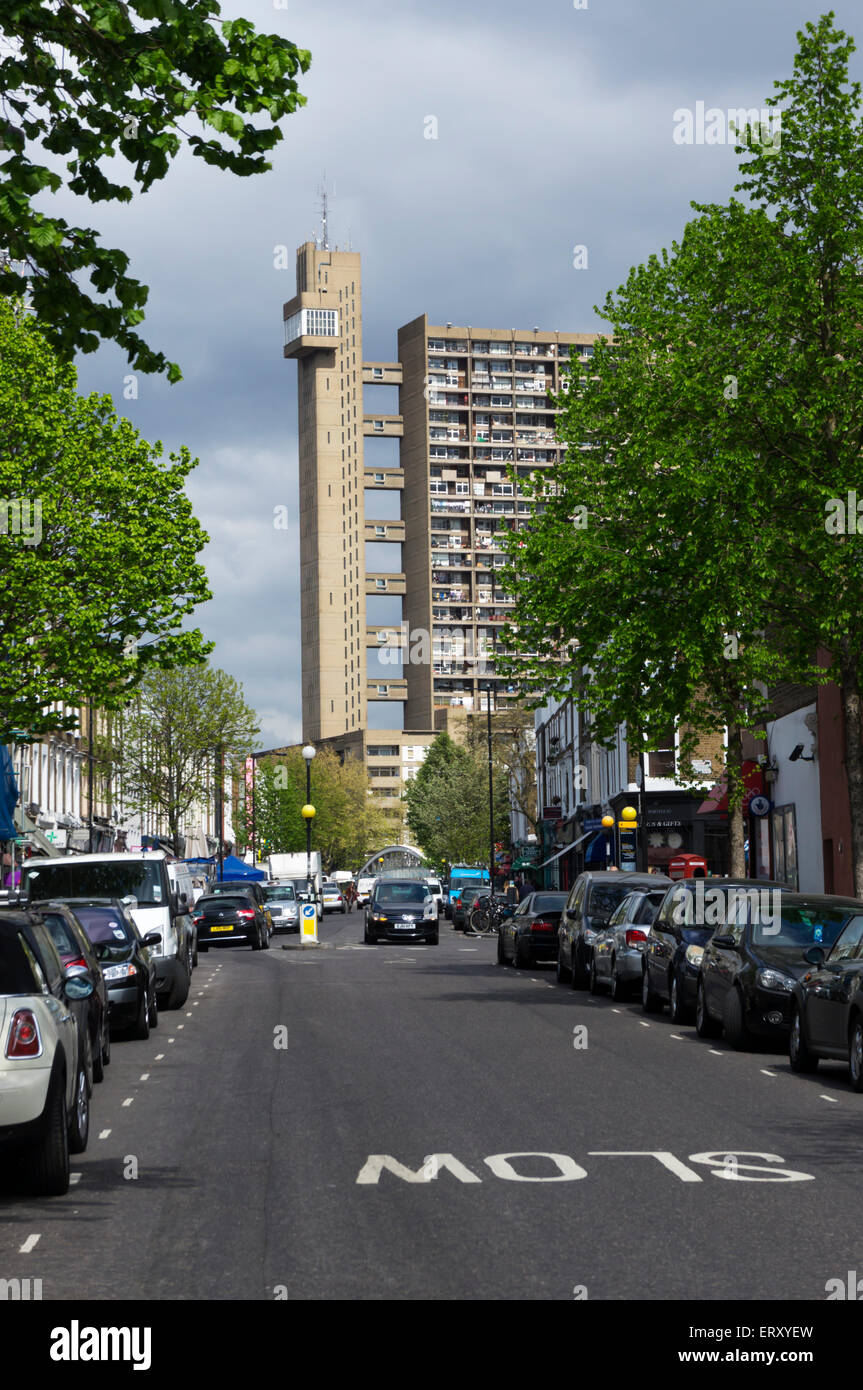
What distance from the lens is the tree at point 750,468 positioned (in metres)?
25.1

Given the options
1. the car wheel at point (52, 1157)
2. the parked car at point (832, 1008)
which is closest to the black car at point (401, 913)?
the parked car at point (832, 1008)

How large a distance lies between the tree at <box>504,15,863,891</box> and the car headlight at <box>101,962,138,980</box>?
32.9 feet

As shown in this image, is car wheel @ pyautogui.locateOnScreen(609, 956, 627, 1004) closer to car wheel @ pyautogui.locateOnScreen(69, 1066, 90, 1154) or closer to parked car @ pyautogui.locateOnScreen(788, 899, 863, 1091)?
parked car @ pyautogui.locateOnScreen(788, 899, 863, 1091)

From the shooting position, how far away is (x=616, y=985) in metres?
25.1

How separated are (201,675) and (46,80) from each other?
66.1 meters

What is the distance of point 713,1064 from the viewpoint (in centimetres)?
1662

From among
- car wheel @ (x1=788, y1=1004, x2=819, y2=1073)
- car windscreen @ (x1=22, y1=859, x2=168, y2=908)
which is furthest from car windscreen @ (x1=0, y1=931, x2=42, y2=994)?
car windscreen @ (x1=22, y1=859, x2=168, y2=908)

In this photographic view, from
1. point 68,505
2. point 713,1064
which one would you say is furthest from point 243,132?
point 68,505

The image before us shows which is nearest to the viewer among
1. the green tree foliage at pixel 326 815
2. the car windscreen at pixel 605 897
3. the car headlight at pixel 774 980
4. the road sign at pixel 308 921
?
the car headlight at pixel 774 980

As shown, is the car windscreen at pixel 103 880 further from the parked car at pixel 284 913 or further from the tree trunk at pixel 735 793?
the parked car at pixel 284 913

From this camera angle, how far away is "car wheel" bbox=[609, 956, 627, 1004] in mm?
25031

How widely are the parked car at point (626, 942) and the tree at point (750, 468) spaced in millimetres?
3067

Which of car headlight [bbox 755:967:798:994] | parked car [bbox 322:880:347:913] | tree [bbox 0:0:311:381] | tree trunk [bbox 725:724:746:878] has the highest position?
tree [bbox 0:0:311:381]
